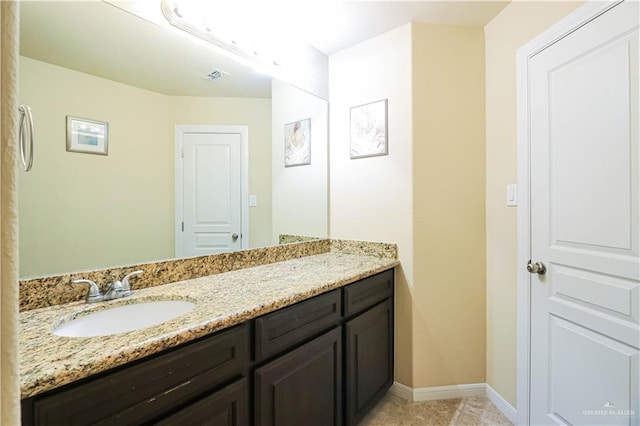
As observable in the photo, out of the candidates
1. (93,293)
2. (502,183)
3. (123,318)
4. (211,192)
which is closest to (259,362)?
(123,318)

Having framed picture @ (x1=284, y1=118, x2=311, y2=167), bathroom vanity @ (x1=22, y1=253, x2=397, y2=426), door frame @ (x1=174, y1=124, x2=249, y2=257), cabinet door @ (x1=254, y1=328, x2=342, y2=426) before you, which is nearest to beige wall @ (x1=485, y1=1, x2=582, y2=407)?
bathroom vanity @ (x1=22, y1=253, x2=397, y2=426)

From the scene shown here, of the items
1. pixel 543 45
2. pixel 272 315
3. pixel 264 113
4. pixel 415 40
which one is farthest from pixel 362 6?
pixel 272 315

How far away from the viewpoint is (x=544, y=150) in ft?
4.80

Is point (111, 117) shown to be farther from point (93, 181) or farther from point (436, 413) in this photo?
point (436, 413)

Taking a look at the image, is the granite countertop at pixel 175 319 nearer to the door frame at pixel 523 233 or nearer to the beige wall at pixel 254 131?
the beige wall at pixel 254 131

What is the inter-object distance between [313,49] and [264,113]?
670 millimetres

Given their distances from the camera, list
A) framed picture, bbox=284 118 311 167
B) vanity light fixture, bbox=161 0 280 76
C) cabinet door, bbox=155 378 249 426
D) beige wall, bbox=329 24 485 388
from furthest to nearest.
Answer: framed picture, bbox=284 118 311 167 < beige wall, bbox=329 24 485 388 < vanity light fixture, bbox=161 0 280 76 < cabinet door, bbox=155 378 249 426

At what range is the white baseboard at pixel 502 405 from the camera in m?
1.66

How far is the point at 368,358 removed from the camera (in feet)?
5.36

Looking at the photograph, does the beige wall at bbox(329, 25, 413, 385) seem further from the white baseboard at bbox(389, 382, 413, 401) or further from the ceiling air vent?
the ceiling air vent

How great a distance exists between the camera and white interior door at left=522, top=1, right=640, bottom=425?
1.14m

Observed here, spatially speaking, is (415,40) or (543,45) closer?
(543,45)

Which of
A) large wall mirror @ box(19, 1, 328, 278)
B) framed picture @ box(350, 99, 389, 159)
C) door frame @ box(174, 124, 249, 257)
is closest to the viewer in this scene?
large wall mirror @ box(19, 1, 328, 278)

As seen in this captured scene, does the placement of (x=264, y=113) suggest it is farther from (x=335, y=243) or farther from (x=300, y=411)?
(x=300, y=411)
